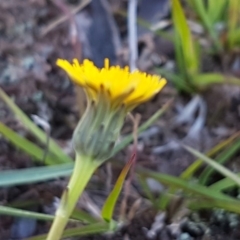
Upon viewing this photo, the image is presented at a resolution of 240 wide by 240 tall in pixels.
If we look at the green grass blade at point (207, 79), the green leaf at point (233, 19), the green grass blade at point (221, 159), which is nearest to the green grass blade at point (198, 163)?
the green grass blade at point (221, 159)

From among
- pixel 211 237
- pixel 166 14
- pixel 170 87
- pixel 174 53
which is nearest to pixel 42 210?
pixel 211 237

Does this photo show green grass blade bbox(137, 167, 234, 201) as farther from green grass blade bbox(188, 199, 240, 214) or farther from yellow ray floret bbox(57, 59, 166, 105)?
Result: yellow ray floret bbox(57, 59, 166, 105)

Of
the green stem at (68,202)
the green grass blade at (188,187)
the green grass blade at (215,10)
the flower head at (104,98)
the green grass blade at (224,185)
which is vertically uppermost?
the green grass blade at (215,10)

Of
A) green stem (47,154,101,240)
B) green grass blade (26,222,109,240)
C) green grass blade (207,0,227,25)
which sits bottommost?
green grass blade (26,222,109,240)

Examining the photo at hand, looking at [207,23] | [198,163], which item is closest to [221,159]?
[198,163]

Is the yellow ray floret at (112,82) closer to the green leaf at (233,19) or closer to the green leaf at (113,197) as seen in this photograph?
the green leaf at (113,197)

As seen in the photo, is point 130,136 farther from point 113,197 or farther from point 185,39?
point 185,39

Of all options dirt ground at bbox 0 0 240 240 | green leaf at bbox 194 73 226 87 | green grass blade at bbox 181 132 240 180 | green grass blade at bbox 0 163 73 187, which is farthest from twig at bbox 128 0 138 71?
green grass blade at bbox 0 163 73 187
